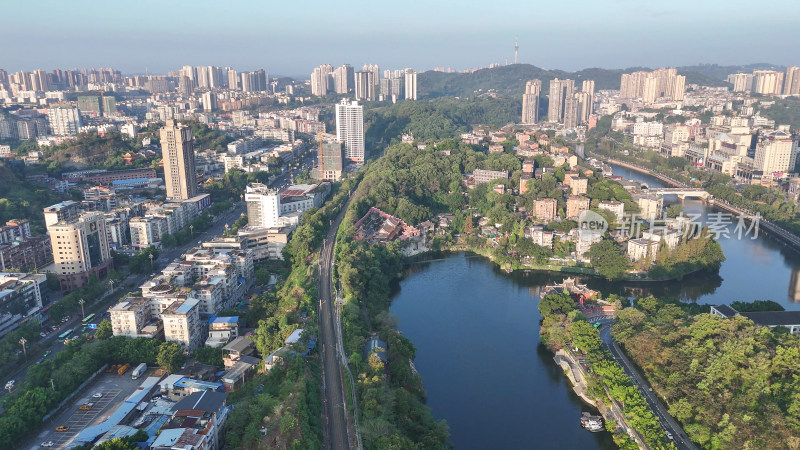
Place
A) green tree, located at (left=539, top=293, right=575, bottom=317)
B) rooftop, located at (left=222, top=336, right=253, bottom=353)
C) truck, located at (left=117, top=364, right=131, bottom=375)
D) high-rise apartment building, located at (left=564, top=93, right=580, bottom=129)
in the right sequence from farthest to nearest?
high-rise apartment building, located at (left=564, top=93, right=580, bottom=129)
green tree, located at (left=539, top=293, right=575, bottom=317)
rooftop, located at (left=222, top=336, right=253, bottom=353)
truck, located at (left=117, top=364, right=131, bottom=375)

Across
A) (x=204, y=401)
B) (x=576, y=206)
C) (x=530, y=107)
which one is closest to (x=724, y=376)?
(x=204, y=401)

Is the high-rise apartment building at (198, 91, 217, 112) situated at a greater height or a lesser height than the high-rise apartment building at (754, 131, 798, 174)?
greater

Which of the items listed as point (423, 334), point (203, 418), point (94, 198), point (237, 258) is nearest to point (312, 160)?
point (94, 198)

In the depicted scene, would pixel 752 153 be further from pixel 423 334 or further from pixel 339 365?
pixel 339 365

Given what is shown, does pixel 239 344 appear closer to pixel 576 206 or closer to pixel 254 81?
pixel 576 206

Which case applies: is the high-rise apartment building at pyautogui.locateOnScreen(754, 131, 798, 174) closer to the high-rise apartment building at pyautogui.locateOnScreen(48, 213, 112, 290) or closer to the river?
the river

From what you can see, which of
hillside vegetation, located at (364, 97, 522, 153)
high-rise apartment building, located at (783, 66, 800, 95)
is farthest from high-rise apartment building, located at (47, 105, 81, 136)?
high-rise apartment building, located at (783, 66, 800, 95)
